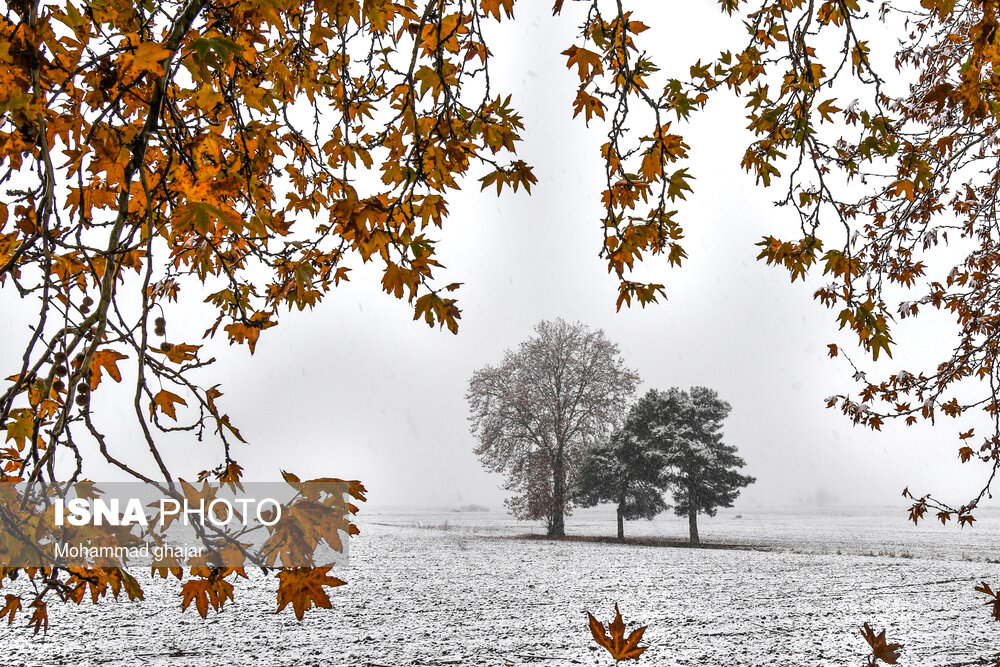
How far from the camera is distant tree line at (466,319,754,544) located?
1719cm

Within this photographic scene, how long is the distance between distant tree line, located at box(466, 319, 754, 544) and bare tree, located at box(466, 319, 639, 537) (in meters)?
0.03

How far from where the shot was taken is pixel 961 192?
533 centimetres

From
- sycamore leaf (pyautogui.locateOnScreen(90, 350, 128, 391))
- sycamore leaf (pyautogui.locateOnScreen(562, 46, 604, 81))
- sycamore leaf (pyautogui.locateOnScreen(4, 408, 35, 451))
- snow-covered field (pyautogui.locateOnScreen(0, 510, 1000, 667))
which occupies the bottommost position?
snow-covered field (pyautogui.locateOnScreen(0, 510, 1000, 667))

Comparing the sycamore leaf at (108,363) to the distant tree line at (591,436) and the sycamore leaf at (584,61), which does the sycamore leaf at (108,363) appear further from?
the distant tree line at (591,436)

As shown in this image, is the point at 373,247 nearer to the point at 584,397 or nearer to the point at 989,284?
the point at 989,284

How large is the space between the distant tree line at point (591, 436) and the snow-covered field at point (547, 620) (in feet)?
19.6

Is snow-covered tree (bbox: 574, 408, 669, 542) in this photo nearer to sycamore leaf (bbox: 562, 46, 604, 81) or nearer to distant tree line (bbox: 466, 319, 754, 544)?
distant tree line (bbox: 466, 319, 754, 544)

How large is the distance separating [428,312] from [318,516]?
597 millimetres

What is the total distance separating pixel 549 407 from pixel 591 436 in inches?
63.3

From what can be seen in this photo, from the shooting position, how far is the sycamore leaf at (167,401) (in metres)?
1.61

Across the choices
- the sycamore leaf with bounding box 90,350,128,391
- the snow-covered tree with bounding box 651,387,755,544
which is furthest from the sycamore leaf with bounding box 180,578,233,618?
the snow-covered tree with bounding box 651,387,755,544

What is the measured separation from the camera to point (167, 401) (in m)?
1.61

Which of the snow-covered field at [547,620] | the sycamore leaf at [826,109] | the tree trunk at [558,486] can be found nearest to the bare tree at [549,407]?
the tree trunk at [558,486]

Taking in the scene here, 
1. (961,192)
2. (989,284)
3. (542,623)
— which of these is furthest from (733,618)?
(961,192)
